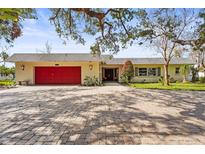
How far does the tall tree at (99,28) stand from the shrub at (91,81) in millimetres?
9099

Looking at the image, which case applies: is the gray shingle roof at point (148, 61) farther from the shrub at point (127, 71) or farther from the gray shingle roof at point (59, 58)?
the shrub at point (127, 71)

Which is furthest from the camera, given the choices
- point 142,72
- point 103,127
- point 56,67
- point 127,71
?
point 142,72

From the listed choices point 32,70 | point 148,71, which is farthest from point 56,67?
point 148,71

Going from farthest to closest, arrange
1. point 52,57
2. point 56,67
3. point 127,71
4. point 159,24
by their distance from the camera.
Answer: point 127,71, point 52,57, point 56,67, point 159,24

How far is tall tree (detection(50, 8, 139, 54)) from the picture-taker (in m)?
8.96

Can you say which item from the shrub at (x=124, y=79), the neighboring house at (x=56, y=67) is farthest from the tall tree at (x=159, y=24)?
the shrub at (x=124, y=79)

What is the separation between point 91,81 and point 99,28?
11125 mm

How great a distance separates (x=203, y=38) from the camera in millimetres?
7039

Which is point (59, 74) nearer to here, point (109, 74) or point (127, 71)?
point (127, 71)

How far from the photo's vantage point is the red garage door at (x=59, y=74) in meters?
22.2

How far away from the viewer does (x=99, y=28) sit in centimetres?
1005

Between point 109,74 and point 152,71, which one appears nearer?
point 152,71

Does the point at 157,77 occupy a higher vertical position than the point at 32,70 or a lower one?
lower
